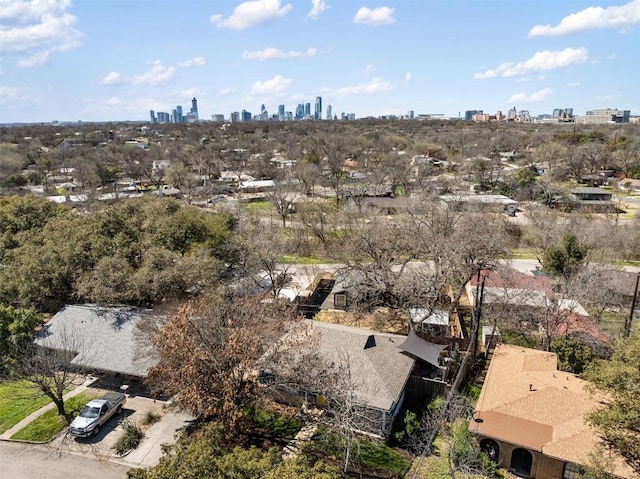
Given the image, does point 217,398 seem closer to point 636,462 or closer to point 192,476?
point 192,476

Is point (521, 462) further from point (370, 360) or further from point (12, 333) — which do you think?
point (12, 333)

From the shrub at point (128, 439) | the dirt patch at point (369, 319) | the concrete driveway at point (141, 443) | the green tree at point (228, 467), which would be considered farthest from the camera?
the dirt patch at point (369, 319)

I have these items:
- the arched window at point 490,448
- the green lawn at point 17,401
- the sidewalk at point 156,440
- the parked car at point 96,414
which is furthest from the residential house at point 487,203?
the green lawn at point 17,401

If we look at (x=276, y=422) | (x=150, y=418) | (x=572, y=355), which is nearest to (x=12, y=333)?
(x=150, y=418)

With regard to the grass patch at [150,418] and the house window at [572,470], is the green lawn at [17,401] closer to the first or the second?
the grass patch at [150,418]

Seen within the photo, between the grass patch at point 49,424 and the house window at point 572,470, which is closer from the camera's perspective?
the house window at point 572,470

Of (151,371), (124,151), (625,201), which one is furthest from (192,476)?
(124,151)
